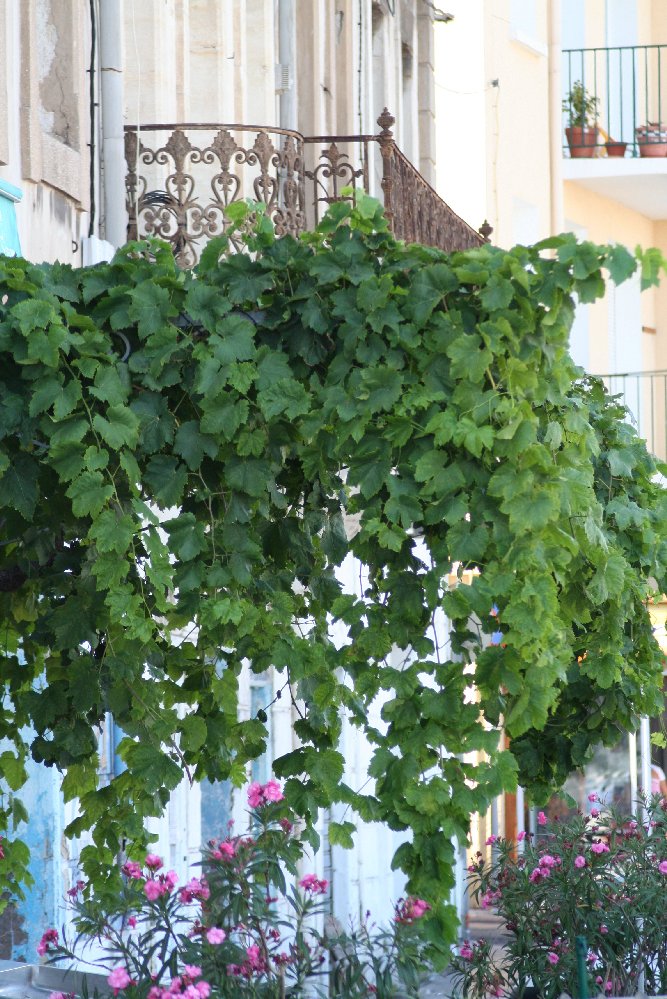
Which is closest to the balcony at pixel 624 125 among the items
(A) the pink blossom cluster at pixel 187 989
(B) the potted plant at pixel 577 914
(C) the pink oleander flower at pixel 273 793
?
(B) the potted plant at pixel 577 914

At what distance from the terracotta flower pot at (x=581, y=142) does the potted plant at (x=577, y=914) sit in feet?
40.0

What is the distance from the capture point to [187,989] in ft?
16.0

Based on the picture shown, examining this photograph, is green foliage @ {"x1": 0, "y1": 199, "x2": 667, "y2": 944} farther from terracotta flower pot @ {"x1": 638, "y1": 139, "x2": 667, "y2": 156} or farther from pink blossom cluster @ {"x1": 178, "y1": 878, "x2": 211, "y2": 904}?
terracotta flower pot @ {"x1": 638, "y1": 139, "x2": 667, "y2": 156}

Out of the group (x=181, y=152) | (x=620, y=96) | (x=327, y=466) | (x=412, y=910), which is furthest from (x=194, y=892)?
(x=620, y=96)

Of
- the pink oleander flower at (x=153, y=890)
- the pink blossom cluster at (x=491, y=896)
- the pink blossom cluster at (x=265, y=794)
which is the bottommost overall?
the pink blossom cluster at (x=491, y=896)

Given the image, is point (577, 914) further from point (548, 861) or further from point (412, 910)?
point (412, 910)

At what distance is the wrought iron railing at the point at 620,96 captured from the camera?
2012cm

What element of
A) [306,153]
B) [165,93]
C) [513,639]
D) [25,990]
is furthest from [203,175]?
[513,639]

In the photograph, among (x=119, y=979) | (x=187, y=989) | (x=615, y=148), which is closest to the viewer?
(x=187, y=989)

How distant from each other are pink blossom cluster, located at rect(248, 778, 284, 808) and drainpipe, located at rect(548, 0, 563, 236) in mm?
14314

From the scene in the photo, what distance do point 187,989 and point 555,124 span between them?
15575 mm

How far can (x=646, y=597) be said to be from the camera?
283 inches

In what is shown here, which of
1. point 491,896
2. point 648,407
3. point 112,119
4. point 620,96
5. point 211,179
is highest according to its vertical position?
point 620,96

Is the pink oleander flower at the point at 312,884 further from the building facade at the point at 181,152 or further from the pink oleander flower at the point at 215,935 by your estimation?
the pink oleander flower at the point at 215,935
